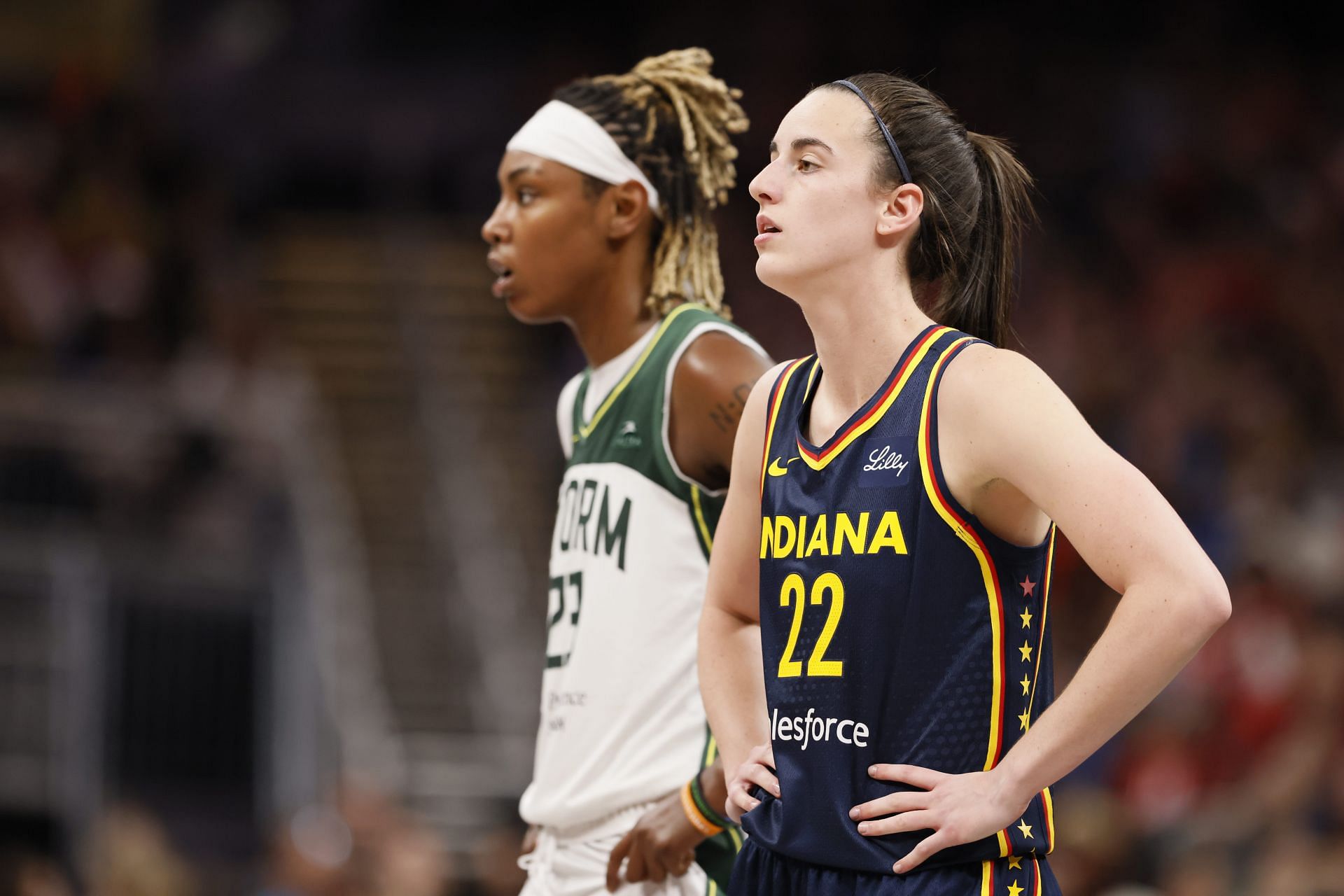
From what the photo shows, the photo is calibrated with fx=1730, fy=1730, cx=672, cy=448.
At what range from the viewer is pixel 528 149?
4.15 m

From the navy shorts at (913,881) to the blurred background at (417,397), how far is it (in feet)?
12.0

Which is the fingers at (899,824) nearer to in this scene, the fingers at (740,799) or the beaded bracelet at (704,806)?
the fingers at (740,799)

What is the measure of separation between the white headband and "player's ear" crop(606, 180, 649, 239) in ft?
0.05

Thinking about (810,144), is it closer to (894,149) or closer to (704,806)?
(894,149)

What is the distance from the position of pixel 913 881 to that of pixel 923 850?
0.07m

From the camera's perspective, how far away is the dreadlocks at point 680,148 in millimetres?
4176

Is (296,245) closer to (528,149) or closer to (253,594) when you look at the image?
(253,594)

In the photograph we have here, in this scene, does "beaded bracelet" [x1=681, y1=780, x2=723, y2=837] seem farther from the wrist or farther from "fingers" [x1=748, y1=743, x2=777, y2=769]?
the wrist

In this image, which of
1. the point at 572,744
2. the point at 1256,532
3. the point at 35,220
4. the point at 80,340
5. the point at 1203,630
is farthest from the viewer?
the point at 35,220

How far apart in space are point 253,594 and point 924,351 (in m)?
7.19

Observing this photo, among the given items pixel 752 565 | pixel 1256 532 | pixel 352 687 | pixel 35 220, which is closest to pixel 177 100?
pixel 35 220

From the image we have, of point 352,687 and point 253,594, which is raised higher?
point 253,594

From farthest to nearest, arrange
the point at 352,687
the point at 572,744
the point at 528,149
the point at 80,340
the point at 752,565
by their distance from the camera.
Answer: the point at 80,340 → the point at 352,687 → the point at 528,149 → the point at 572,744 → the point at 752,565

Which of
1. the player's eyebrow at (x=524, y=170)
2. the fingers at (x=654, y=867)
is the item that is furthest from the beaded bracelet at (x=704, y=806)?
→ the player's eyebrow at (x=524, y=170)
